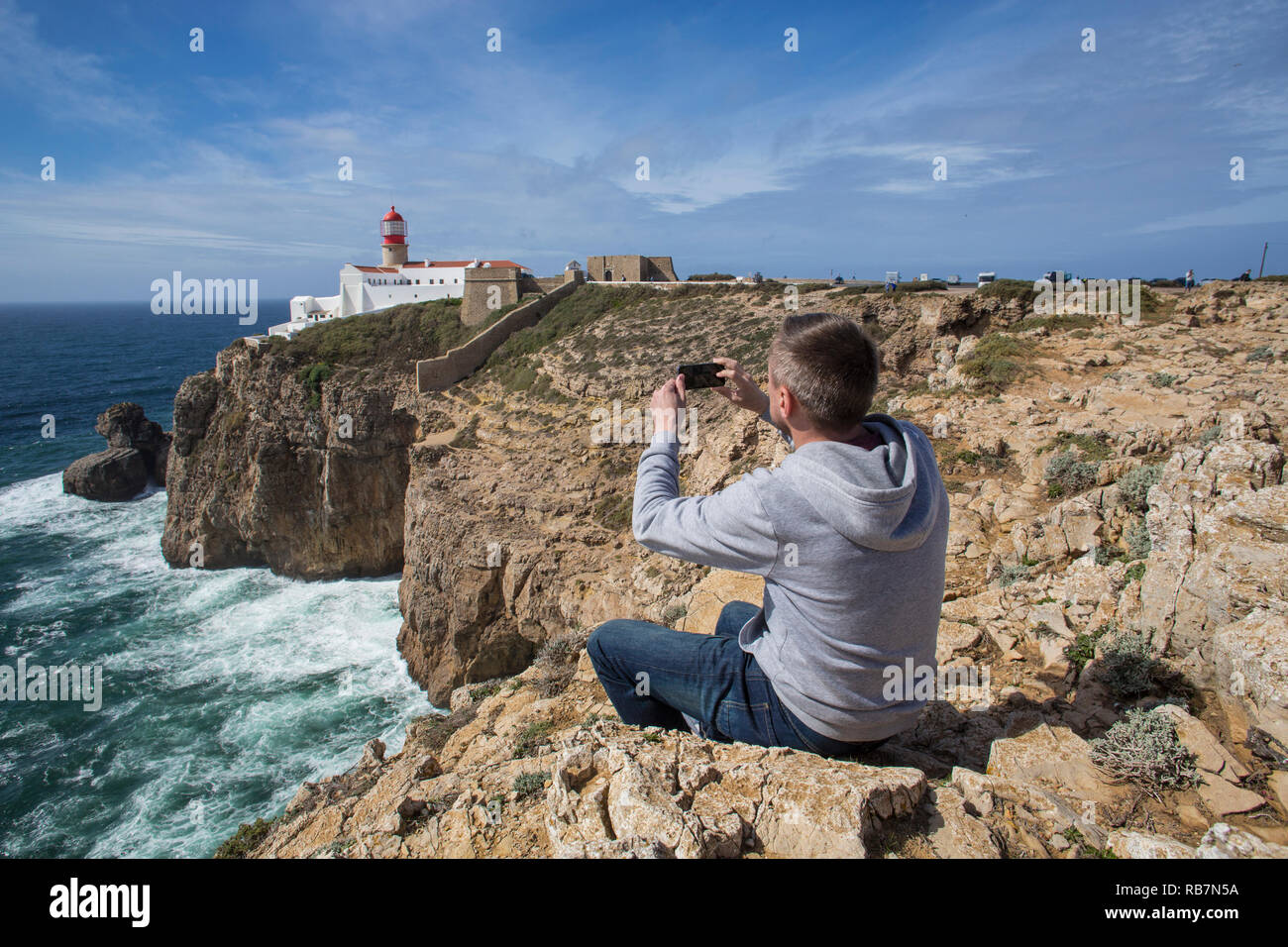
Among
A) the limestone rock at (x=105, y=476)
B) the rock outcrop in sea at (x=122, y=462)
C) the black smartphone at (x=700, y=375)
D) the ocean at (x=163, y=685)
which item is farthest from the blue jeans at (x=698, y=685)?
the limestone rock at (x=105, y=476)

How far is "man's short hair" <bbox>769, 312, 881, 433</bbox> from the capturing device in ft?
6.66

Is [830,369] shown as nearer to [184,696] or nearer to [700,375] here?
[700,375]

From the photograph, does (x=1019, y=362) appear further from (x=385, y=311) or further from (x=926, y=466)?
(x=385, y=311)

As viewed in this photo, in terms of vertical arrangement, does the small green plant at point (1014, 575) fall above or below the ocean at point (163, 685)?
above

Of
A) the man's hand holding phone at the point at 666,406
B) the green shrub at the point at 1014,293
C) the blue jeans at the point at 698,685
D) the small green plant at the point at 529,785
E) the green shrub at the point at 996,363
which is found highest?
the green shrub at the point at 1014,293

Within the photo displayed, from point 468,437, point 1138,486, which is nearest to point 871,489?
point 1138,486

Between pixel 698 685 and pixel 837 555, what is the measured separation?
0.98 meters

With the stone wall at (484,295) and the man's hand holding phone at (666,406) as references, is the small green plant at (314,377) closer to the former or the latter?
the stone wall at (484,295)

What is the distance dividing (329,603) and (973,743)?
2369 cm

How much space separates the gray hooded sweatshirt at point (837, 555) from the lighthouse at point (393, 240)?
46.4 m

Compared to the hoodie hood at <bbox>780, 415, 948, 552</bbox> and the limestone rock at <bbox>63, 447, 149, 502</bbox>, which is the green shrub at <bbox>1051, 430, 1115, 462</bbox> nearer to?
the hoodie hood at <bbox>780, 415, 948, 552</bbox>

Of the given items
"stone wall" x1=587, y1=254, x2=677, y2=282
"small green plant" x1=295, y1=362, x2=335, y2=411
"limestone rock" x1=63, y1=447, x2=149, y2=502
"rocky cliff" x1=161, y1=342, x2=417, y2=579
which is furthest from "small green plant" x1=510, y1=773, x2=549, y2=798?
"limestone rock" x1=63, y1=447, x2=149, y2=502

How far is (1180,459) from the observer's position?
15.9 feet

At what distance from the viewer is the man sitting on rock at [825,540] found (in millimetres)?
1941
